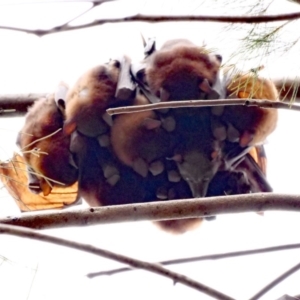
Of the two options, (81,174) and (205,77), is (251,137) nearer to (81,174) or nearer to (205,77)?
(205,77)

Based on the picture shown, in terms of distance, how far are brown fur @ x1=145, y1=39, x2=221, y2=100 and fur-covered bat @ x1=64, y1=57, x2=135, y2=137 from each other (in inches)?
2.0

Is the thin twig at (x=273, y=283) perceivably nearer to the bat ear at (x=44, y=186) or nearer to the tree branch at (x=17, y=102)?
the bat ear at (x=44, y=186)

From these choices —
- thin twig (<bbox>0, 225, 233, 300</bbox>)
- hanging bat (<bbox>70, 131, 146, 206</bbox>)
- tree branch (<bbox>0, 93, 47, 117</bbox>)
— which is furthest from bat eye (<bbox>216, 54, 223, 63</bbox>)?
thin twig (<bbox>0, 225, 233, 300</bbox>)

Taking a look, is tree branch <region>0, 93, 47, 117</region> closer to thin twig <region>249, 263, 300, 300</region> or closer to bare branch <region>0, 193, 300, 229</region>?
bare branch <region>0, 193, 300, 229</region>

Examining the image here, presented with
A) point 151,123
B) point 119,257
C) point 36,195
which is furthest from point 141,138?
point 119,257

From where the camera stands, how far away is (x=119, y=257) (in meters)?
0.57

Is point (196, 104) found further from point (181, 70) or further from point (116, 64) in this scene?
point (116, 64)

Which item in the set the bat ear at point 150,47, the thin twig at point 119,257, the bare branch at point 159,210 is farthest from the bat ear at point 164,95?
the thin twig at point 119,257

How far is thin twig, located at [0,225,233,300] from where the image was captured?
0.55 m

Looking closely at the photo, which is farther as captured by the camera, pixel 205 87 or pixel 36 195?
pixel 36 195

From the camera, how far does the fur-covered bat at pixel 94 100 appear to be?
1086mm

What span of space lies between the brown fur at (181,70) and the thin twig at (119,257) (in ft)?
1.65

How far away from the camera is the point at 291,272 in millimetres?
715

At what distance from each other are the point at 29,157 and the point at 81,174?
97 millimetres
